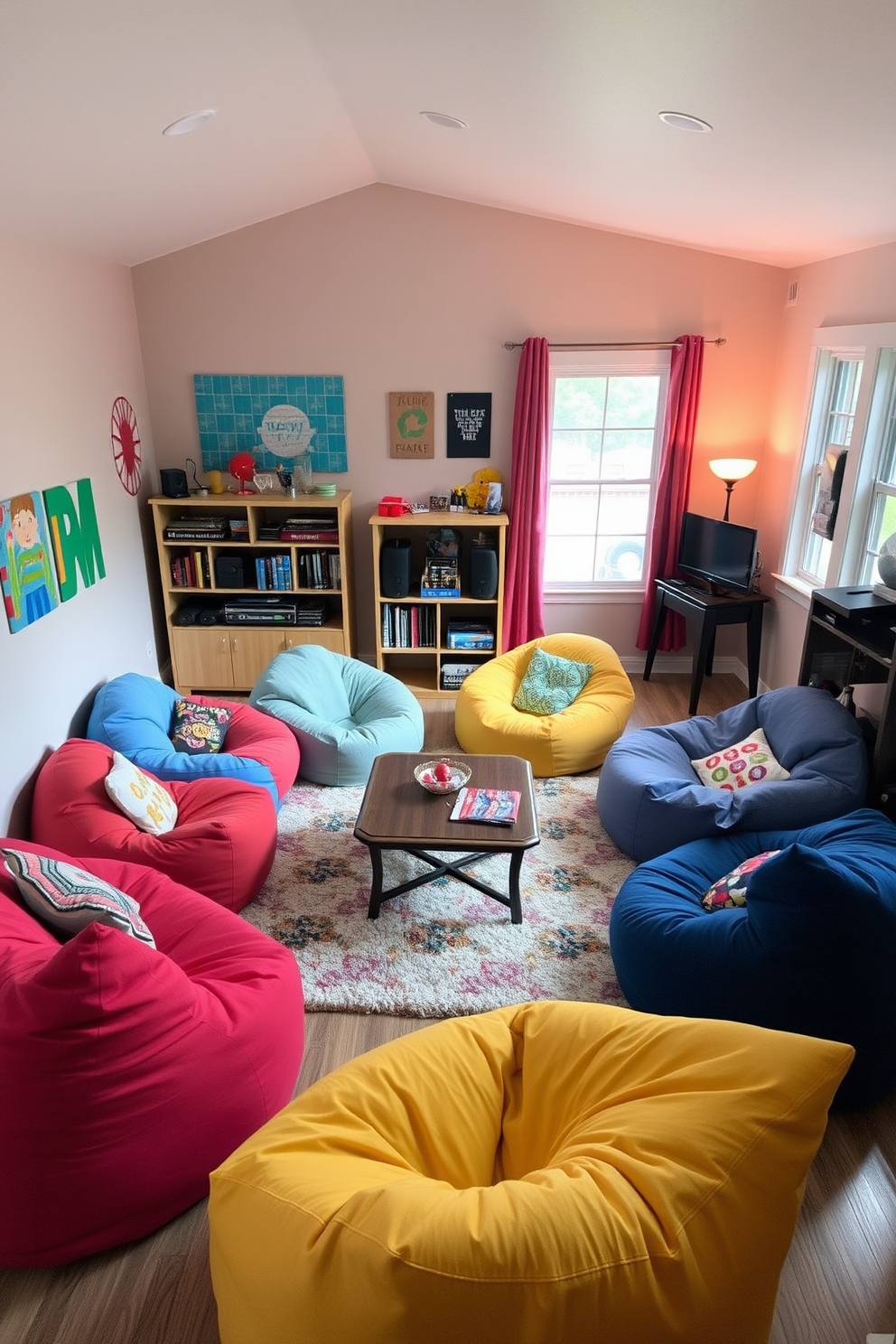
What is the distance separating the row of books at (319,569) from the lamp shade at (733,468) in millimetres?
2325

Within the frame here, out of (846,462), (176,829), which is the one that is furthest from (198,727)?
(846,462)

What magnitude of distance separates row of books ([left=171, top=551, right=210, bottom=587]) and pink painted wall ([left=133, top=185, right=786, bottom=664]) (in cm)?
71

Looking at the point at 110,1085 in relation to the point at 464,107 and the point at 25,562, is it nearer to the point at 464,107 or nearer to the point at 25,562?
the point at 25,562

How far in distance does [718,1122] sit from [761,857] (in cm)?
138

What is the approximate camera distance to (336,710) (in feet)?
14.6

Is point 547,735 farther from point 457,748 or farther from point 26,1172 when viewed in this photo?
point 26,1172

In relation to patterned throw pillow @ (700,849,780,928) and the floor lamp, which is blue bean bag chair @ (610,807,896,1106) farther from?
the floor lamp

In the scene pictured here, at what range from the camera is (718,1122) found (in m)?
1.53

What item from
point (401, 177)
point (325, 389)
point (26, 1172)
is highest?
point (401, 177)

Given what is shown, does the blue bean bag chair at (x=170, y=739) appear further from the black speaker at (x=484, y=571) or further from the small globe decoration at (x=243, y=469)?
the black speaker at (x=484, y=571)

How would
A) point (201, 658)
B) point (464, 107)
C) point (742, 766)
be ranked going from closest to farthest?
1. point (464, 107)
2. point (742, 766)
3. point (201, 658)

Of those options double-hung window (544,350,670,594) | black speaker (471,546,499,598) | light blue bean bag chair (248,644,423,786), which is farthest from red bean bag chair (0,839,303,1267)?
double-hung window (544,350,670,594)

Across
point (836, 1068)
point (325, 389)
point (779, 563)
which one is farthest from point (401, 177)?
point (836, 1068)

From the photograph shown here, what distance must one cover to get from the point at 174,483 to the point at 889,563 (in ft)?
12.6
